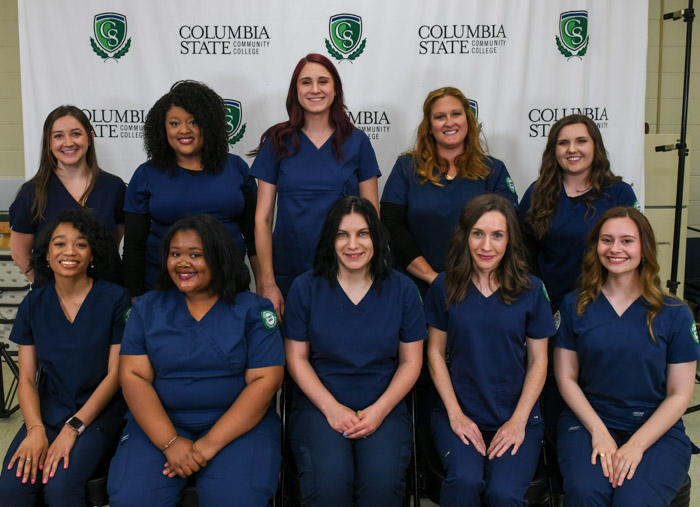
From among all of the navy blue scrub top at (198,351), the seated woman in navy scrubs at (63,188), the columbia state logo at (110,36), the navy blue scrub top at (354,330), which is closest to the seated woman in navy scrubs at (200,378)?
the navy blue scrub top at (198,351)

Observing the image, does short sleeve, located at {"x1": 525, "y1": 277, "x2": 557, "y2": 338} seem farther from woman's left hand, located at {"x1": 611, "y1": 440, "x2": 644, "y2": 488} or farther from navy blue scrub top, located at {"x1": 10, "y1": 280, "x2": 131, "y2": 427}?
navy blue scrub top, located at {"x1": 10, "y1": 280, "x2": 131, "y2": 427}

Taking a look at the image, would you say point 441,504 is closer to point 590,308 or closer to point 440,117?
point 590,308

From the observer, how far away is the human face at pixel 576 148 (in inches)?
92.7

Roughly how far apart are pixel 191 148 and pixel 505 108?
63.3 inches

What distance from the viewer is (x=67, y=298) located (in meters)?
2.08

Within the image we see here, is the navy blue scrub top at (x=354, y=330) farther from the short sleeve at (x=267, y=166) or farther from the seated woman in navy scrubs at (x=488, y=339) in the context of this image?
the short sleeve at (x=267, y=166)

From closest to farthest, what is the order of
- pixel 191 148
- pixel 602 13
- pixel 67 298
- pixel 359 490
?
1. pixel 359 490
2. pixel 67 298
3. pixel 191 148
4. pixel 602 13

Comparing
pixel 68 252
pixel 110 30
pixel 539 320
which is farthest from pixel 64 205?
pixel 539 320

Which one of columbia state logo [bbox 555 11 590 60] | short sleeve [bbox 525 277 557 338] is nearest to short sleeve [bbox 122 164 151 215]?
short sleeve [bbox 525 277 557 338]

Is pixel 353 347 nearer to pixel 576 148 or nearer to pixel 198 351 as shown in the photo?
pixel 198 351

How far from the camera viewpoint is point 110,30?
3.09 m

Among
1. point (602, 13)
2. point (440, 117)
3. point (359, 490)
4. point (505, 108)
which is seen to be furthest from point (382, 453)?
point (602, 13)

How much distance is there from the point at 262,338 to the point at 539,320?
869mm

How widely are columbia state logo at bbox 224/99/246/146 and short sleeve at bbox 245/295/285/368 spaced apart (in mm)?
1433
